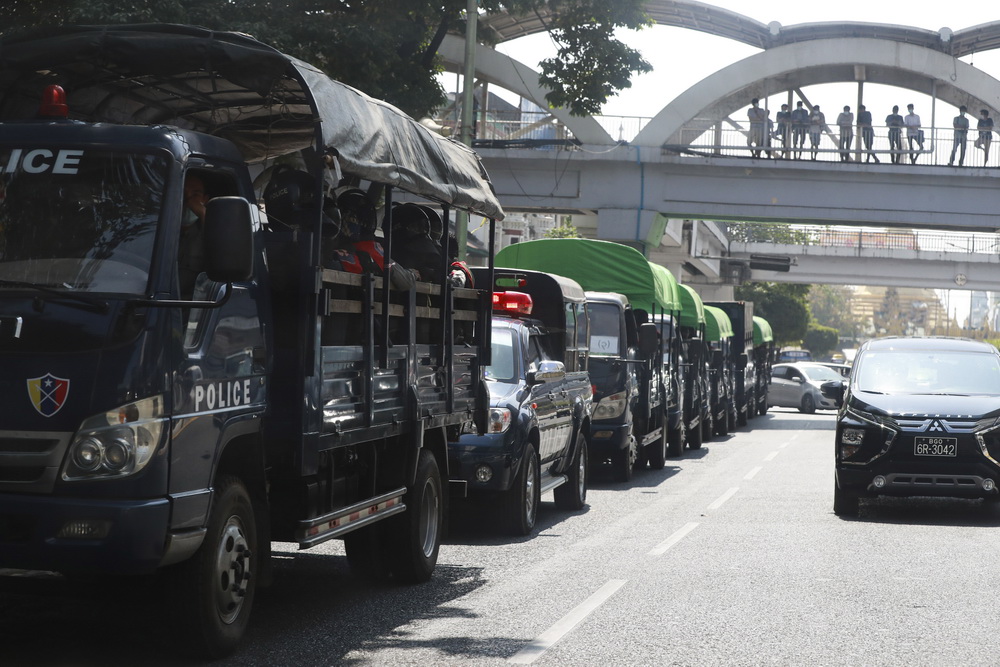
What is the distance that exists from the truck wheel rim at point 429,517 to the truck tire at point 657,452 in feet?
32.6

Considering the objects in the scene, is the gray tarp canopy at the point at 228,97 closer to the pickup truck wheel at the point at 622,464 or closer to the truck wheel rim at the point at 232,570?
the truck wheel rim at the point at 232,570

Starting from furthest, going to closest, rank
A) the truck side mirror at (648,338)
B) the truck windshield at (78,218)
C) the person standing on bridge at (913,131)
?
the person standing on bridge at (913,131) < the truck side mirror at (648,338) < the truck windshield at (78,218)

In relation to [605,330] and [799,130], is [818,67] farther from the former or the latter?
[605,330]

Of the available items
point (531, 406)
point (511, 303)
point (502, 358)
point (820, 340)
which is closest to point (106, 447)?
point (531, 406)

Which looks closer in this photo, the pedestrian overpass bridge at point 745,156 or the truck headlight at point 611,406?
the truck headlight at point 611,406

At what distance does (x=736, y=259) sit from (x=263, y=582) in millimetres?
54163

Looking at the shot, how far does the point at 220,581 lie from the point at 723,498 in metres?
9.45

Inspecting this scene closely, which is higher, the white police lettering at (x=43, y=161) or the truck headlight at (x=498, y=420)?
the white police lettering at (x=43, y=161)

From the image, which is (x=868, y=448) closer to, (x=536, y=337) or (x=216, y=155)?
(x=536, y=337)

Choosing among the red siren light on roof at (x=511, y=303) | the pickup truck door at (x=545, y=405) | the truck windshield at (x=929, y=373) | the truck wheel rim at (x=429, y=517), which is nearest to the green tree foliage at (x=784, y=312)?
the truck windshield at (x=929, y=373)

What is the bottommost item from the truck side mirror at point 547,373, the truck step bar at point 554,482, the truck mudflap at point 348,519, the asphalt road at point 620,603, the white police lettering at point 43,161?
the asphalt road at point 620,603

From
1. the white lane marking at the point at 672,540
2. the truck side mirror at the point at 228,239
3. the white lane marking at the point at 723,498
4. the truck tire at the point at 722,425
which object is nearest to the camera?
the truck side mirror at the point at 228,239

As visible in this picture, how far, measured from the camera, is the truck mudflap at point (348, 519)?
6848 mm

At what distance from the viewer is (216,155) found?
6.44 metres
